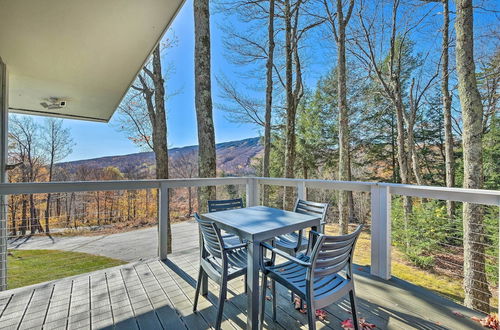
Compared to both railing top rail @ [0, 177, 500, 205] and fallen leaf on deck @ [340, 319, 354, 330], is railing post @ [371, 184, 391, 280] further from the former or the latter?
fallen leaf on deck @ [340, 319, 354, 330]

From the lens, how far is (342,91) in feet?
25.4

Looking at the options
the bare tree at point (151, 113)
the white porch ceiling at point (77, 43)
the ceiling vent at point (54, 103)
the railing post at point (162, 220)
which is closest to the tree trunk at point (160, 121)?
the bare tree at point (151, 113)

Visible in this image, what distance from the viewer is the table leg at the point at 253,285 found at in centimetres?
169

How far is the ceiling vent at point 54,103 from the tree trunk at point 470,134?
7774mm

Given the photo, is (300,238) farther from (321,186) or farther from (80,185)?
(80,185)

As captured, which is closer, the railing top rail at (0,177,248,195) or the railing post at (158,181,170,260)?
the railing top rail at (0,177,248,195)

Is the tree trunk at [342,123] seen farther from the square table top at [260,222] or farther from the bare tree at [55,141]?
the bare tree at [55,141]

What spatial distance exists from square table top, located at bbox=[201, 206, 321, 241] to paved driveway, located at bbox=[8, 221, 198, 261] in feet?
18.9

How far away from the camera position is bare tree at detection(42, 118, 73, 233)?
34.9ft

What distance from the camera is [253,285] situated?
1.71 m

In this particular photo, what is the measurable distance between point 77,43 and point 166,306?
121 inches

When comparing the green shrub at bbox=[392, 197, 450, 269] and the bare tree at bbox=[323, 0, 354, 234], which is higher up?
the bare tree at bbox=[323, 0, 354, 234]

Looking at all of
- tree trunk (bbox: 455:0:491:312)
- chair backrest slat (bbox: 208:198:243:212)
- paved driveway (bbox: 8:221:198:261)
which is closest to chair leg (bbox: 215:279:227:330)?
chair backrest slat (bbox: 208:198:243:212)

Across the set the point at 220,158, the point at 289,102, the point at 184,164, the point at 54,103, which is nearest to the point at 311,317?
the point at 54,103
